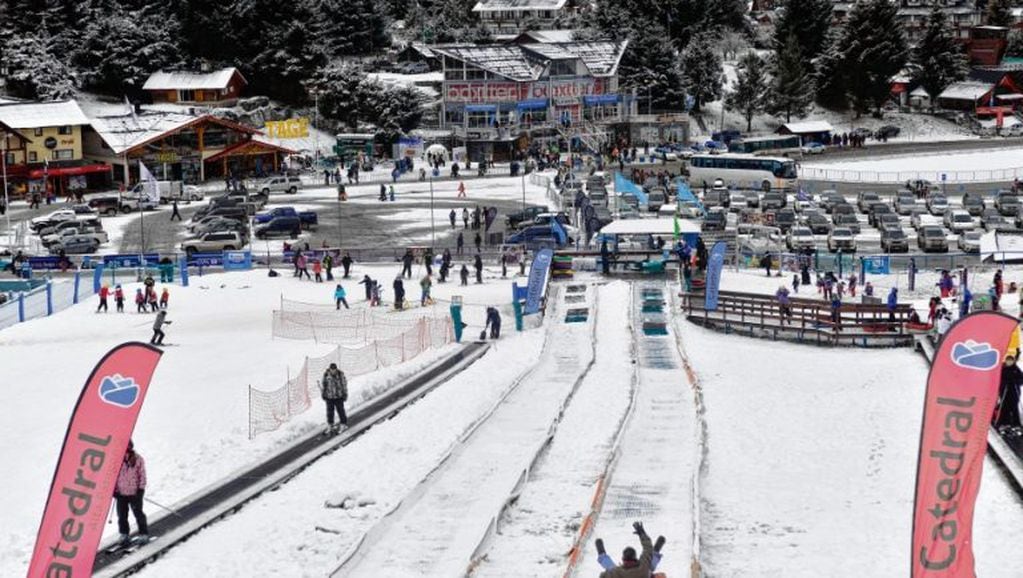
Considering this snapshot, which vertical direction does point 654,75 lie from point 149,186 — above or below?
above

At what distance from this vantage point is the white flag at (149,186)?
6825 centimetres

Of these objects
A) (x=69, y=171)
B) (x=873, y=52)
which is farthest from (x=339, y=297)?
(x=873, y=52)

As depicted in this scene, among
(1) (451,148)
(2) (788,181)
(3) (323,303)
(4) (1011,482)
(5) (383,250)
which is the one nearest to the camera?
(4) (1011,482)

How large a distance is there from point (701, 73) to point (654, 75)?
472 cm

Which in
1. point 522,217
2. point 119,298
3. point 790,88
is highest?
point 790,88

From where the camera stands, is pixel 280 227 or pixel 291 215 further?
pixel 291 215

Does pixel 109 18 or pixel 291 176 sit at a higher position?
pixel 109 18

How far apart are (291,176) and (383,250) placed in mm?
28260

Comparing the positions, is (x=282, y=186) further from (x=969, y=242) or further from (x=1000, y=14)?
(x=1000, y=14)

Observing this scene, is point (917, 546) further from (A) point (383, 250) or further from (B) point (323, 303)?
(A) point (383, 250)

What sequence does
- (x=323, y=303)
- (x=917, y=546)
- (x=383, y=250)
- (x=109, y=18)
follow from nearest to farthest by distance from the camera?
(x=917, y=546) → (x=323, y=303) → (x=383, y=250) → (x=109, y=18)

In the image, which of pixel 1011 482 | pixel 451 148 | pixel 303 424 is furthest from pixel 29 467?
pixel 451 148

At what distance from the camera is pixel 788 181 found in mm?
77938

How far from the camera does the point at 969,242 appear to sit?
55875 millimetres
